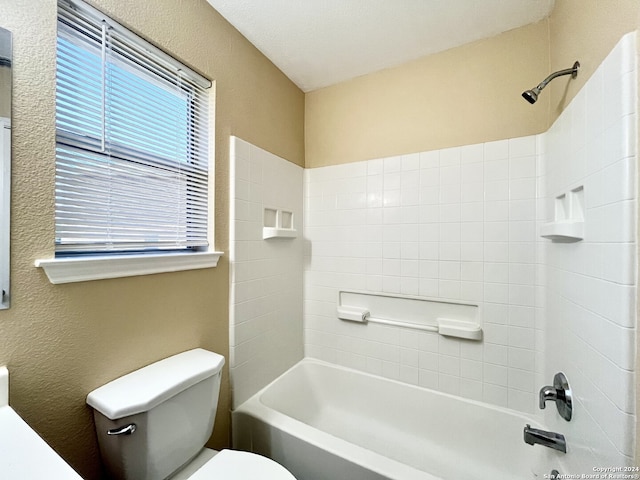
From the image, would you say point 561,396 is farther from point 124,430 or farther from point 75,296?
point 75,296

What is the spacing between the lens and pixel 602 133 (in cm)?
81

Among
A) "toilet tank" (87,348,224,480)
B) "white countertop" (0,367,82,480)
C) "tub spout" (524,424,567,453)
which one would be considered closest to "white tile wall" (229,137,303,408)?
"toilet tank" (87,348,224,480)

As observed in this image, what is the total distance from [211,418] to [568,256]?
1.62m

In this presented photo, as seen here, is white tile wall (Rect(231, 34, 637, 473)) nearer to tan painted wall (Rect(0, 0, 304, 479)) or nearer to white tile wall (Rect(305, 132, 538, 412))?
white tile wall (Rect(305, 132, 538, 412))

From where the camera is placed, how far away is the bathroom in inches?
30.8

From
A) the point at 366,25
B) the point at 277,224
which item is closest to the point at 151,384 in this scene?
the point at 277,224

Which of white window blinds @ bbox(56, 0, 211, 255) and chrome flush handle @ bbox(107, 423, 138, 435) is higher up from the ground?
white window blinds @ bbox(56, 0, 211, 255)

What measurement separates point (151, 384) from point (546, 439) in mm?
1524

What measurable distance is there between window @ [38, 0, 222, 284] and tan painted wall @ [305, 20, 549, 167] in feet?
3.12

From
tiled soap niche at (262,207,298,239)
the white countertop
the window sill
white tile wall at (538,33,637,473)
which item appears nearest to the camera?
the white countertop

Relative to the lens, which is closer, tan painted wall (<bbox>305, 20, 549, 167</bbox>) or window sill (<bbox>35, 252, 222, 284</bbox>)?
window sill (<bbox>35, 252, 222, 284</bbox>)

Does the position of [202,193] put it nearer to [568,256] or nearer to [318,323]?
[318,323]

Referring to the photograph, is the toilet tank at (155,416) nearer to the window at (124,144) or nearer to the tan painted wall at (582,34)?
the window at (124,144)

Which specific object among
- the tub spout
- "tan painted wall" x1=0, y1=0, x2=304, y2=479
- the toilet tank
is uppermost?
"tan painted wall" x1=0, y1=0, x2=304, y2=479
